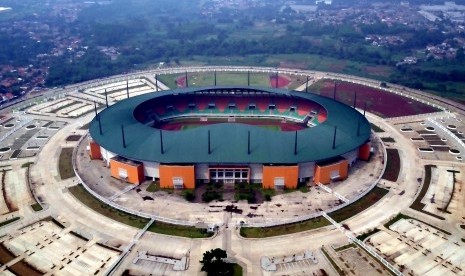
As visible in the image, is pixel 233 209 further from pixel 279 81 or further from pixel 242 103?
pixel 279 81

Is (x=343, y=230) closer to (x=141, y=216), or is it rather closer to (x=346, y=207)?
(x=346, y=207)

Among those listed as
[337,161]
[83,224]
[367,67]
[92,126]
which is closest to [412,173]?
[337,161]

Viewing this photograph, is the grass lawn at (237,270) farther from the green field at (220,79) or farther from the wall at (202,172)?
the green field at (220,79)

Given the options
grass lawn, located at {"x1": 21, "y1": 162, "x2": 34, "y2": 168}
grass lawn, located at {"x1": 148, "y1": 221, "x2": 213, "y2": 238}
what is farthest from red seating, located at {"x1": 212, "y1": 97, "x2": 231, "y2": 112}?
grass lawn, located at {"x1": 148, "y1": 221, "x2": 213, "y2": 238}

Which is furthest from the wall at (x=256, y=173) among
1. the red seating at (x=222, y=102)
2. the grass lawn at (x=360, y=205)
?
the red seating at (x=222, y=102)

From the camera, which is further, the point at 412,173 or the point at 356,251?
the point at 412,173

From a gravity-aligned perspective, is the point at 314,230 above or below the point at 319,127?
below
